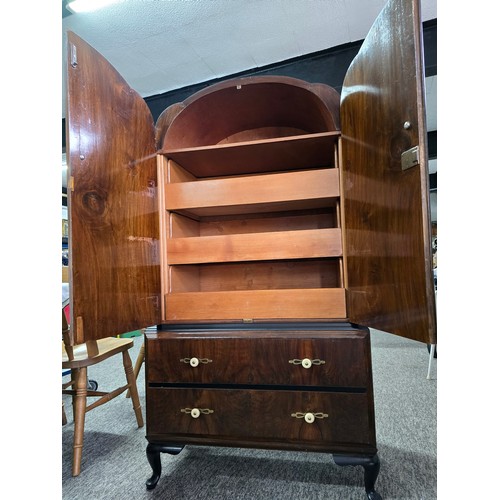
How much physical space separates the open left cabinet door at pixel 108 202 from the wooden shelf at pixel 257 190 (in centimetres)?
12

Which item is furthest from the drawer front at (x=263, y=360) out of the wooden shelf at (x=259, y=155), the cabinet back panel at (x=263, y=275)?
the wooden shelf at (x=259, y=155)

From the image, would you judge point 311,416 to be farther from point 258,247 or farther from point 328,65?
point 328,65

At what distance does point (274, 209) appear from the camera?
159 centimetres

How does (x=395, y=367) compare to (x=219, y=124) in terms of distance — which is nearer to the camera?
(x=219, y=124)

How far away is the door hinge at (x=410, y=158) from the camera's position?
2.68 ft

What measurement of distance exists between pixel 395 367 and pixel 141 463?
7.19ft

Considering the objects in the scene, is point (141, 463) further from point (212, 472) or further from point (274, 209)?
point (274, 209)

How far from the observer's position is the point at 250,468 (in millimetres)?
1417

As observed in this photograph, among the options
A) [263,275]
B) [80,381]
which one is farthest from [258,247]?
[80,381]

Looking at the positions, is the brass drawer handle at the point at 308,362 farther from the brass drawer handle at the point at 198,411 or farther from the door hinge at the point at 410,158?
the door hinge at the point at 410,158

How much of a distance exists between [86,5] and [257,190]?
172 cm

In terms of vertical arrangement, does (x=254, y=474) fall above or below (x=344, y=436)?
below
